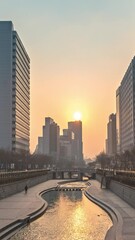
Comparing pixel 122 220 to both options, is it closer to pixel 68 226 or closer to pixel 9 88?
pixel 68 226

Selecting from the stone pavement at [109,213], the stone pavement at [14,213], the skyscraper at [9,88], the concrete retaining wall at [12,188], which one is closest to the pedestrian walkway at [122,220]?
the stone pavement at [109,213]

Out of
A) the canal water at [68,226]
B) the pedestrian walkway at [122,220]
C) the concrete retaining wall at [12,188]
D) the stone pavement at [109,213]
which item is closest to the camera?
the pedestrian walkway at [122,220]

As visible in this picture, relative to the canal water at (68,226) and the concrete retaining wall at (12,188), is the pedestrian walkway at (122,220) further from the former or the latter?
the concrete retaining wall at (12,188)

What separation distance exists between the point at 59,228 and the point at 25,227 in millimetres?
3230

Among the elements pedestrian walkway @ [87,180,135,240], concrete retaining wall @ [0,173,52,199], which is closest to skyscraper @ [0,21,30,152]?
concrete retaining wall @ [0,173,52,199]

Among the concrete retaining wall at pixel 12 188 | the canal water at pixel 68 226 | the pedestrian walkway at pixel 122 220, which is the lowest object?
the canal water at pixel 68 226

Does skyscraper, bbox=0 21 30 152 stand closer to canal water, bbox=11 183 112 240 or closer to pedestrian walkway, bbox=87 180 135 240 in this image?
pedestrian walkway, bbox=87 180 135 240

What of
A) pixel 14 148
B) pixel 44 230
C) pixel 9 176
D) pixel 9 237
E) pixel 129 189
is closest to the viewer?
pixel 9 237

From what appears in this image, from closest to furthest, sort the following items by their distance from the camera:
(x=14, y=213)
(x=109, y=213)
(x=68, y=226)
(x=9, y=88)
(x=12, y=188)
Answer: (x=68, y=226)
(x=14, y=213)
(x=109, y=213)
(x=12, y=188)
(x=9, y=88)

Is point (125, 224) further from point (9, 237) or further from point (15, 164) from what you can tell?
point (15, 164)

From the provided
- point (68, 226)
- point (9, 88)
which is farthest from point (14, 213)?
point (9, 88)

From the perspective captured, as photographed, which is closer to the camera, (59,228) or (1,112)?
(59,228)

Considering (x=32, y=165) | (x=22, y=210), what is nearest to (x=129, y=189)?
→ (x=22, y=210)

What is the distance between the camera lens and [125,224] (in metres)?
33.8
